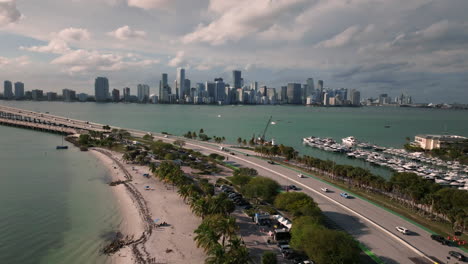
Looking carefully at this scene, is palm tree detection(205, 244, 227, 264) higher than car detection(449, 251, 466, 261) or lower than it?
higher

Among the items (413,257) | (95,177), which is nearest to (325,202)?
(413,257)

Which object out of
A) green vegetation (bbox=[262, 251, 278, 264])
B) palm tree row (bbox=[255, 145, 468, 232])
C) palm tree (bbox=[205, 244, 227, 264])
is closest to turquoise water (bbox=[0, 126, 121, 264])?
palm tree (bbox=[205, 244, 227, 264])

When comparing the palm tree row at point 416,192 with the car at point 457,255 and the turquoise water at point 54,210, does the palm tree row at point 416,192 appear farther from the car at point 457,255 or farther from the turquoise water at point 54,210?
the turquoise water at point 54,210

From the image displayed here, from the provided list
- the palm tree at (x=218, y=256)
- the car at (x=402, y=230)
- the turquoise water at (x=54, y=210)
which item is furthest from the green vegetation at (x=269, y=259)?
the car at (x=402, y=230)

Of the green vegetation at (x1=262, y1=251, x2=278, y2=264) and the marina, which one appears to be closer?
the green vegetation at (x1=262, y1=251, x2=278, y2=264)

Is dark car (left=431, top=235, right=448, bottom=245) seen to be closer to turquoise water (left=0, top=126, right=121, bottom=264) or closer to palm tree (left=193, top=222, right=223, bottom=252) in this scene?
palm tree (left=193, top=222, right=223, bottom=252)

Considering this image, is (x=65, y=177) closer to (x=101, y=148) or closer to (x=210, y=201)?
(x=101, y=148)

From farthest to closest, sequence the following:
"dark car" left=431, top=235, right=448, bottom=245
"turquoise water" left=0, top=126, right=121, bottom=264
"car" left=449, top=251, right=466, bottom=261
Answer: "turquoise water" left=0, top=126, right=121, bottom=264 → "dark car" left=431, top=235, right=448, bottom=245 → "car" left=449, top=251, right=466, bottom=261
